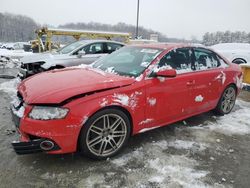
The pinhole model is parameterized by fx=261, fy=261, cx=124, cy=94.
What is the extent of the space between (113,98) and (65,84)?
0.65 metres

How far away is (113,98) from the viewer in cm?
337

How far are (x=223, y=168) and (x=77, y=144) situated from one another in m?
1.95

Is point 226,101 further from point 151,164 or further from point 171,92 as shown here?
point 151,164

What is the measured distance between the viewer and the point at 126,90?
3.53 meters

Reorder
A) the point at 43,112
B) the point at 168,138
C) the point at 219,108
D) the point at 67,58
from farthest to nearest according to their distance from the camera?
the point at 67,58
the point at 219,108
the point at 168,138
the point at 43,112

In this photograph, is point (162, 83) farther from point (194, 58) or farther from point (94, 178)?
point (94, 178)

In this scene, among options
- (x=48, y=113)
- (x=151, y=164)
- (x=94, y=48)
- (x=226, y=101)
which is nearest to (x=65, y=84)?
(x=48, y=113)

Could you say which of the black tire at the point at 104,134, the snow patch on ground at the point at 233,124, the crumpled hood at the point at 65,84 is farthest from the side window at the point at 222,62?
the black tire at the point at 104,134

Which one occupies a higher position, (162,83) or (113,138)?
(162,83)

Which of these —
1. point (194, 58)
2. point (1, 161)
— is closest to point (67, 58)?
point (194, 58)

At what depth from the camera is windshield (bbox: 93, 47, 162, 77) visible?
397 centimetres

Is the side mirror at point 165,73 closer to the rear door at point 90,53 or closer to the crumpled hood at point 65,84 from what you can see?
the crumpled hood at point 65,84

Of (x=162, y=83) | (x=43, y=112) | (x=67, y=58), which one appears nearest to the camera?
(x=43, y=112)

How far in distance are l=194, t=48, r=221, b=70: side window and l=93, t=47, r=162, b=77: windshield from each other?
3.00 ft
